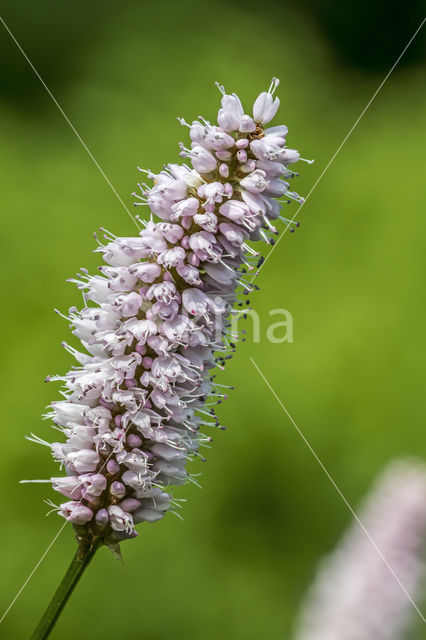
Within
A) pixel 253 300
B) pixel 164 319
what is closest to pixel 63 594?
pixel 164 319

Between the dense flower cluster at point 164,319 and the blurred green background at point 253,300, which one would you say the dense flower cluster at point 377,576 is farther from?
the blurred green background at point 253,300

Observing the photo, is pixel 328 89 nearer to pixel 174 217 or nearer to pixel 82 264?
pixel 82 264

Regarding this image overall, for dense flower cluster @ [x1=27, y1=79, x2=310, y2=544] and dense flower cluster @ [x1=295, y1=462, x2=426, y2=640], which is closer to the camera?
dense flower cluster @ [x1=295, y1=462, x2=426, y2=640]

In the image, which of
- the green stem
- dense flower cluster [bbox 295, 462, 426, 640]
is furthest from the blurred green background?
the green stem

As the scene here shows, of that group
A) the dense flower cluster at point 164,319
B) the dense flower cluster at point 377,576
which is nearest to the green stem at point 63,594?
the dense flower cluster at point 164,319

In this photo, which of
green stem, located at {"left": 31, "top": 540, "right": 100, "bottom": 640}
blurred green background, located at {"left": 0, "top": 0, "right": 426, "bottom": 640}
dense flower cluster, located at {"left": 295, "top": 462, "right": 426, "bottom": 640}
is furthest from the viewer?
blurred green background, located at {"left": 0, "top": 0, "right": 426, "bottom": 640}

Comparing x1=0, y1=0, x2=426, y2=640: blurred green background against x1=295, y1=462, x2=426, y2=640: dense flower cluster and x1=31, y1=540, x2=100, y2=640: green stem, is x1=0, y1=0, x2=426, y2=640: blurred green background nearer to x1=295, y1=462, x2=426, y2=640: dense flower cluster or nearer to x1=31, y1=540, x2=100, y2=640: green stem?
x1=295, y1=462, x2=426, y2=640: dense flower cluster

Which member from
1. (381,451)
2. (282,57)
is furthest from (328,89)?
(381,451)
